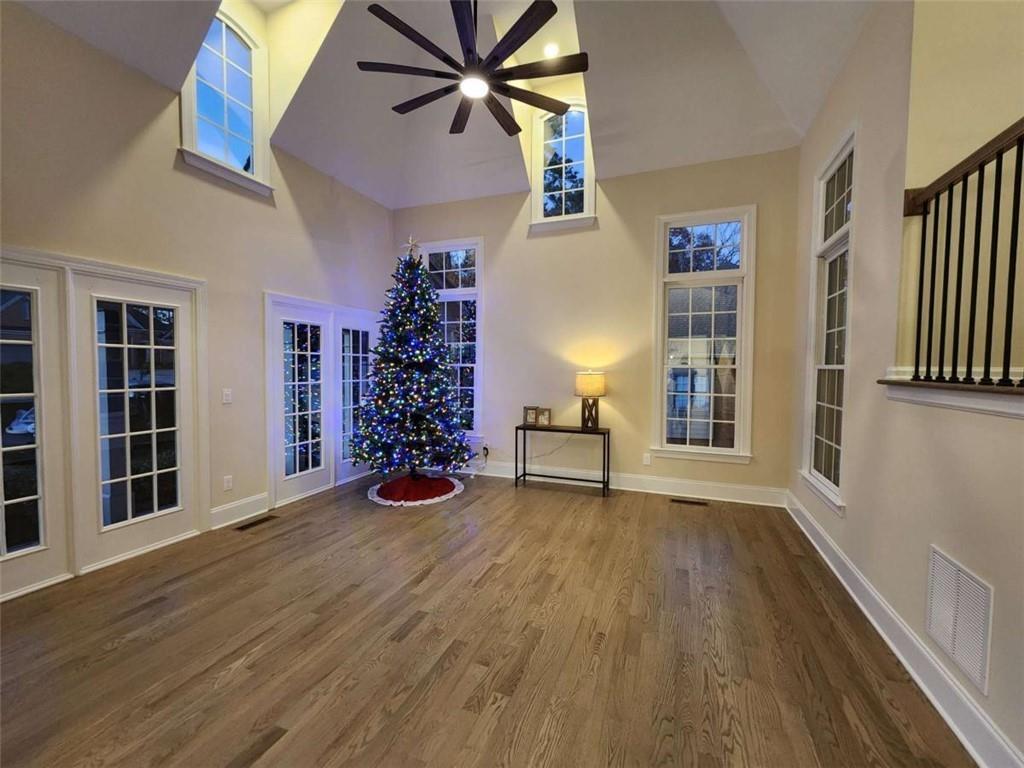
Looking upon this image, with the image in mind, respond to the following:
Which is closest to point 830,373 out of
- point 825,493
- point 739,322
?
point 825,493

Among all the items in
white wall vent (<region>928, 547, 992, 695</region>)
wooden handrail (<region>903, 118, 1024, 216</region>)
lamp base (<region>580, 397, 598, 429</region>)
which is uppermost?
wooden handrail (<region>903, 118, 1024, 216</region>)

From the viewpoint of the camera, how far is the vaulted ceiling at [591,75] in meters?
2.87

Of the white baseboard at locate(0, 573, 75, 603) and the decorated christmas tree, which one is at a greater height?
the decorated christmas tree

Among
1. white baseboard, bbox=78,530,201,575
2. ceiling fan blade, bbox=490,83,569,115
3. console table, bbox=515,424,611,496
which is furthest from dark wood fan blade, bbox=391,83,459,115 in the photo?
white baseboard, bbox=78,530,201,575

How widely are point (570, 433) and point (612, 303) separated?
156cm

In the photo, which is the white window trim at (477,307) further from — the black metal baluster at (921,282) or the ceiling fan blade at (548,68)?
the black metal baluster at (921,282)

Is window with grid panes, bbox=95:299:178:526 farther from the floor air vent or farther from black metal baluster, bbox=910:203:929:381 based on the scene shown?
black metal baluster, bbox=910:203:929:381

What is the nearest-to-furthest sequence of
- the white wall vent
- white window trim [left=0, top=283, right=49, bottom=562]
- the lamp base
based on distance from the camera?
the white wall vent
white window trim [left=0, top=283, right=49, bottom=562]
the lamp base

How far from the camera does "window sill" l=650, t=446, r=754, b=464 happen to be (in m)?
4.26

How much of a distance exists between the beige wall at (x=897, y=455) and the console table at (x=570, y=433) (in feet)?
6.23

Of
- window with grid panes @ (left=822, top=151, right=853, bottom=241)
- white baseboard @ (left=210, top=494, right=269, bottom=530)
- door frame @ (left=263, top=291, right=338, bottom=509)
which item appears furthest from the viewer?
door frame @ (left=263, top=291, right=338, bottom=509)

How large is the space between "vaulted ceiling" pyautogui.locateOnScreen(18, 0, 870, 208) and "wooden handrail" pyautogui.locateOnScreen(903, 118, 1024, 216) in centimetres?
155

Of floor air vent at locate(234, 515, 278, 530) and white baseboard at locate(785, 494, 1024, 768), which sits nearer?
white baseboard at locate(785, 494, 1024, 768)

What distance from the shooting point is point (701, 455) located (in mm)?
4402
